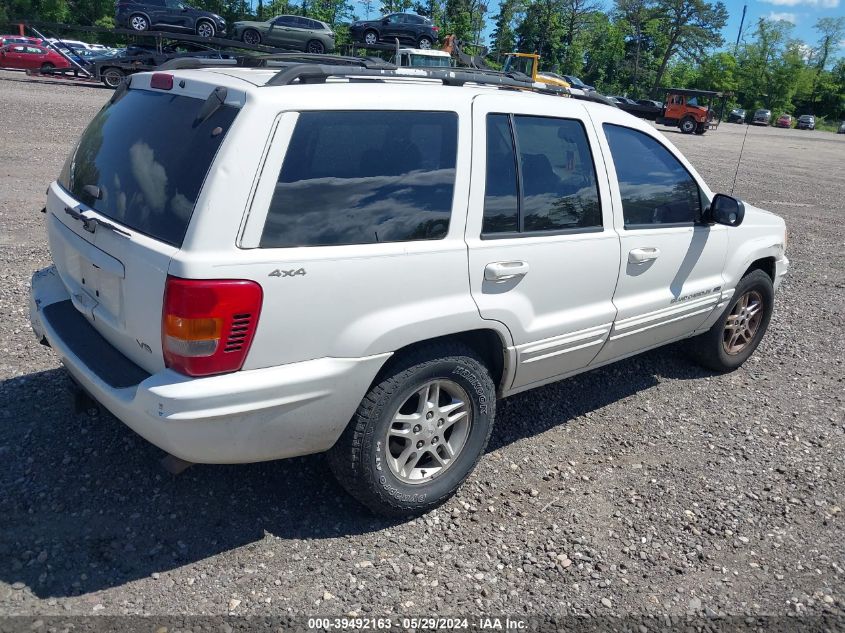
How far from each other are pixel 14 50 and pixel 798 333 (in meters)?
33.9

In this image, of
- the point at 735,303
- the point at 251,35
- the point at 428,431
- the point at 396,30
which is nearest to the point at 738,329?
the point at 735,303

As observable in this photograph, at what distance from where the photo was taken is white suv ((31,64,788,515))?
2.54 metres

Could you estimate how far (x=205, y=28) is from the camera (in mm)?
25531

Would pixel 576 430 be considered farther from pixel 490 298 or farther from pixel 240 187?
pixel 240 187

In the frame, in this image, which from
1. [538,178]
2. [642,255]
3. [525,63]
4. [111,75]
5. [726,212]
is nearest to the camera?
[538,178]

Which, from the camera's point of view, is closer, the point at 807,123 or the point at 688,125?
the point at 688,125

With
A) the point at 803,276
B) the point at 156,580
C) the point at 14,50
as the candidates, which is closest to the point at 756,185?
the point at 803,276

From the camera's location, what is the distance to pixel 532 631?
269 cm

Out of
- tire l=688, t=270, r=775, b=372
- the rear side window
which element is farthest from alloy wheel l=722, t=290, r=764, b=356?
the rear side window

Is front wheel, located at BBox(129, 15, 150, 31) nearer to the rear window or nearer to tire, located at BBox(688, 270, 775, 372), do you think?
the rear window

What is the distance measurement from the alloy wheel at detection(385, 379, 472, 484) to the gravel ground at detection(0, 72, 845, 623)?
251mm

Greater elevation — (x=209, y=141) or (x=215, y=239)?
(x=209, y=141)

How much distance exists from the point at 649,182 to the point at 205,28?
2541 centimetres

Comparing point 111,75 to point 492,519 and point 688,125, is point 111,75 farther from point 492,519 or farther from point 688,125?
point 688,125
